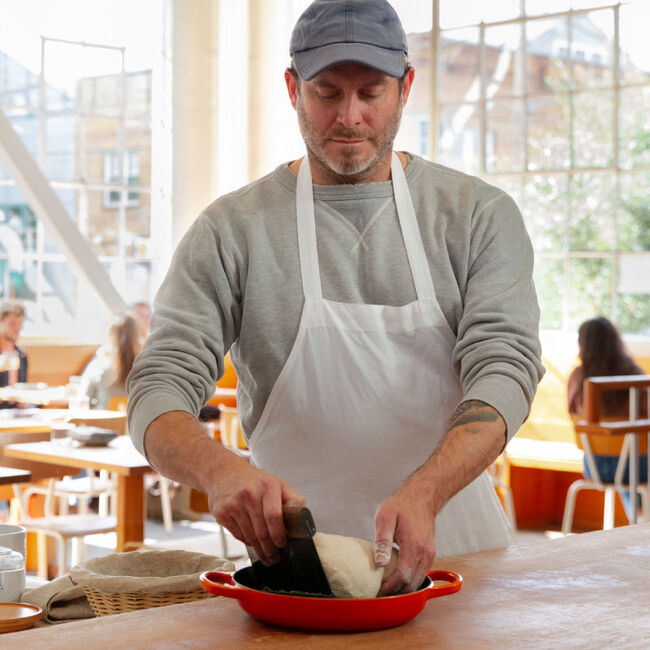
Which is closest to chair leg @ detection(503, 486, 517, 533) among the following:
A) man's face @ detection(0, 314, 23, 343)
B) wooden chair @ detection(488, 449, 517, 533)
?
wooden chair @ detection(488, 449, 517, 533)

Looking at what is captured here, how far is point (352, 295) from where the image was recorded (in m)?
1.90

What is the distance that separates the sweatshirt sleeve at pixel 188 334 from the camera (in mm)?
1631

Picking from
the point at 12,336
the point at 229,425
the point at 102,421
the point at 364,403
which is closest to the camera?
the point at 364,403

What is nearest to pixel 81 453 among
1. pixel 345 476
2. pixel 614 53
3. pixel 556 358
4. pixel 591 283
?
pixel 345 476

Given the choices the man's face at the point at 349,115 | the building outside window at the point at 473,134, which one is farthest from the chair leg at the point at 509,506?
the man's face at the point at 349,115

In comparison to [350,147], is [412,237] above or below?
below

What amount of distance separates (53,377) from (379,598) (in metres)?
7.14

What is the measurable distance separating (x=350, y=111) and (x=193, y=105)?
7609 millimetres

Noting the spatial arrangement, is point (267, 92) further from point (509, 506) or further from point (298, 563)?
point (298, 563)

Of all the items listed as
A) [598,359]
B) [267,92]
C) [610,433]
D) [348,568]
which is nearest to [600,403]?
[610,433]

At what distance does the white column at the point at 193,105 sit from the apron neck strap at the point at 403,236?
7128mm

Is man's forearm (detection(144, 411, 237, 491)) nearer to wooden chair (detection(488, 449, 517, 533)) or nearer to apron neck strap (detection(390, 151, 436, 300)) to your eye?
apron neck strap (detection(390, 151, 436, 300))

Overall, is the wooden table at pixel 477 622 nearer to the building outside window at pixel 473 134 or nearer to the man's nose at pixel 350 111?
the man's nose at pixel 350 111

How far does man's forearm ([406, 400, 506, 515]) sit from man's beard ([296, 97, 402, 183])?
0.47 m
